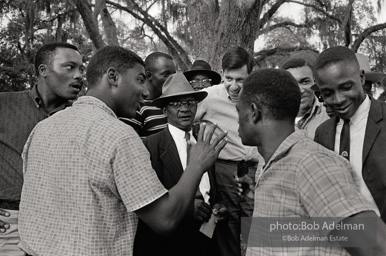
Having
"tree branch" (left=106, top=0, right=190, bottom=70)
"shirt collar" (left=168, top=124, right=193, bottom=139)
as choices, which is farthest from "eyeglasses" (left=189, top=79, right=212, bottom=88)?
"tree branch" (left=106, top=0, right=190, bottom=70)

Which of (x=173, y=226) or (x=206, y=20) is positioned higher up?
(x=206, y=20)

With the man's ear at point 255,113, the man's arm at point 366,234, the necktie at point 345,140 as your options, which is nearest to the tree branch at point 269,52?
the necktie at point 345,140

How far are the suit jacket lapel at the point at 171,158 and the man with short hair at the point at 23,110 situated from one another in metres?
0.85

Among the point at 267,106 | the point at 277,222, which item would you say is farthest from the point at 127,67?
the point at 277,222

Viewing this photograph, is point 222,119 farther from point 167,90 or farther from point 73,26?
point 73,26

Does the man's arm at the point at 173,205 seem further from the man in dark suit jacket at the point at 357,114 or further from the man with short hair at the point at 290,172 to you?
the man in dark suit jacket at the point at 357,114

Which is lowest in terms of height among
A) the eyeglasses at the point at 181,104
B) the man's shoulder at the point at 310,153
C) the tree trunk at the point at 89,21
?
the man's shoulder at the point at 310,153

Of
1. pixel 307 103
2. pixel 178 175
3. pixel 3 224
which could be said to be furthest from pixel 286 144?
pixel 3 224

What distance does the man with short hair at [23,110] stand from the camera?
2885 mm

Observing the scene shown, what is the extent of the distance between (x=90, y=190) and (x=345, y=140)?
60.7 inches

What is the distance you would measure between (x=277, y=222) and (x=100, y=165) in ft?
2.84

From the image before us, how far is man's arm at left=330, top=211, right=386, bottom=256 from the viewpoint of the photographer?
5.16ft

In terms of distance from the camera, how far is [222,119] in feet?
12.6

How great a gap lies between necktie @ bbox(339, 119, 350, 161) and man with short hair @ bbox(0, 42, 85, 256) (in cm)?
207
